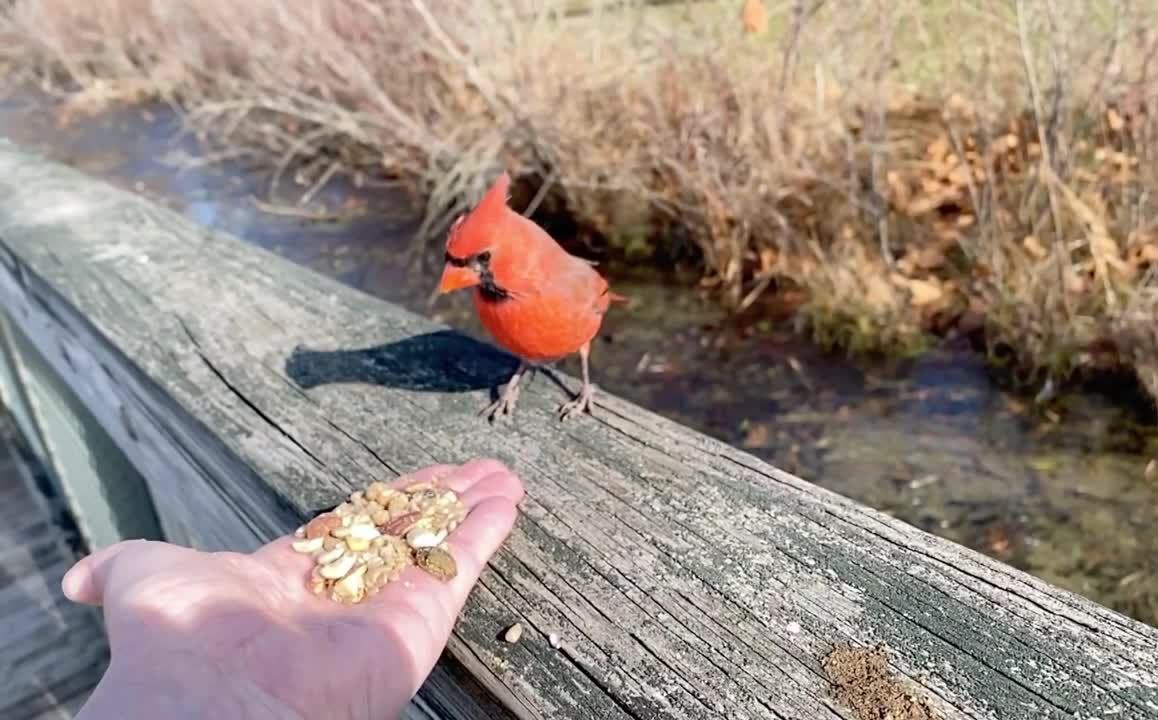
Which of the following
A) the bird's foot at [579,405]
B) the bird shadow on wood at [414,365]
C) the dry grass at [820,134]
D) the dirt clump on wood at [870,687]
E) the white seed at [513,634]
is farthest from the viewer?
the dry grass at [820,134]

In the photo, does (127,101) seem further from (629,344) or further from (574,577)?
(574,577)

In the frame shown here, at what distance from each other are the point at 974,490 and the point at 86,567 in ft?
10.9

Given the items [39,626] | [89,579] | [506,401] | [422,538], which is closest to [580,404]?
[506,401]

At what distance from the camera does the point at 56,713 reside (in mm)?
3053

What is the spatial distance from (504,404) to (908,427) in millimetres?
2885

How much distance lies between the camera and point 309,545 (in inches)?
50.3

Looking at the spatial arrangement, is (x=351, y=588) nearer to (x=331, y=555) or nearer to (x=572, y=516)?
(x=331, y=555)

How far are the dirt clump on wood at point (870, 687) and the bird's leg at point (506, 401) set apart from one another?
80 centimetres

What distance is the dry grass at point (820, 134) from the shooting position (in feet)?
13.8

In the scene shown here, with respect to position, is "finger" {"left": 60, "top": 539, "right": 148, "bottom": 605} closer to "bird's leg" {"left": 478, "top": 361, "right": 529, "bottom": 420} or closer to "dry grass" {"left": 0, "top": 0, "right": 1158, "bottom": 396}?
"bird's leg" {"left": 478, "top": 361, "right": 529, "bottom": 420}

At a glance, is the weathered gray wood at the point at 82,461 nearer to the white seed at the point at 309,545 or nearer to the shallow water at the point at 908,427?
the white seed at the point at 309,545

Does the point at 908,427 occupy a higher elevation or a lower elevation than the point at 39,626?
higher

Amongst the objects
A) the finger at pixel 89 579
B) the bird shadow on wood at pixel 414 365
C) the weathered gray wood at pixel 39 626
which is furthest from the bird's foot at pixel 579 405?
the weathered gray wood at pixel 39 626

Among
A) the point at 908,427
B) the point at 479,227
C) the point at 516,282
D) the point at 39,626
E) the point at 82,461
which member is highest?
the point at 479,227
